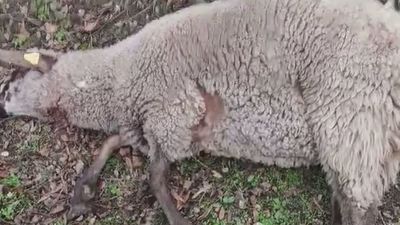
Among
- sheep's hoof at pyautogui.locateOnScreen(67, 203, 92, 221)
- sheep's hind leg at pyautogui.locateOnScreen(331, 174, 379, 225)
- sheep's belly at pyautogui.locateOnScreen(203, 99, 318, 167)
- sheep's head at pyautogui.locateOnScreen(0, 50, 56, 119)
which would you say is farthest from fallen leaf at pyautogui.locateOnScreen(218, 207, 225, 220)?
sheep's head at pyautogui.locateOnScreen(0, 50, 56, 119)

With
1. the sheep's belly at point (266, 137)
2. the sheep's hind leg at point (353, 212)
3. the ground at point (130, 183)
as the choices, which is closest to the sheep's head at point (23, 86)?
the ground at point (130, 183)

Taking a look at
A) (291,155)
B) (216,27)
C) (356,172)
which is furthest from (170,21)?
(356,172)

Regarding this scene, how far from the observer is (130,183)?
5.84 m

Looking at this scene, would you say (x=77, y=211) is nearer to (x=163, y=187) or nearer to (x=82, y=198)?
(x=82, y=198)

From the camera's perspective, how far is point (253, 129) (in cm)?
546

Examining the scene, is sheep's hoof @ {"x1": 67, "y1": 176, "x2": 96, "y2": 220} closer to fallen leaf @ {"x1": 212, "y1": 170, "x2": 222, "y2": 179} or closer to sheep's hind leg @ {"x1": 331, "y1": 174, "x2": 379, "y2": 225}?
fallen leaf @ {"x1": 212, "y1": 170, "x2": 222, "y2": 179}

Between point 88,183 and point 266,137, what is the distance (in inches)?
52.9

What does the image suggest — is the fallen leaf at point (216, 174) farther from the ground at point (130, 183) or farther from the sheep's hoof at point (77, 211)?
the sheep's hoof at point (77, 211)

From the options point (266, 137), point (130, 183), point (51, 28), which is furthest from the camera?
point (51, 28)

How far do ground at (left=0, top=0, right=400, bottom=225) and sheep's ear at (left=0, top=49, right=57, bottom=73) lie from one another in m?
0.53

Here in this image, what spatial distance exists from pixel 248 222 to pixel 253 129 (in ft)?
2.16

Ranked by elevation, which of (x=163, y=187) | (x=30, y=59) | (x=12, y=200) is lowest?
(x=12, y=200)

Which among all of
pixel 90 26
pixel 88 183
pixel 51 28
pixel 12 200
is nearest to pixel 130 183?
pixel 88 183

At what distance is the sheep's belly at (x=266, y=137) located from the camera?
210 inches
